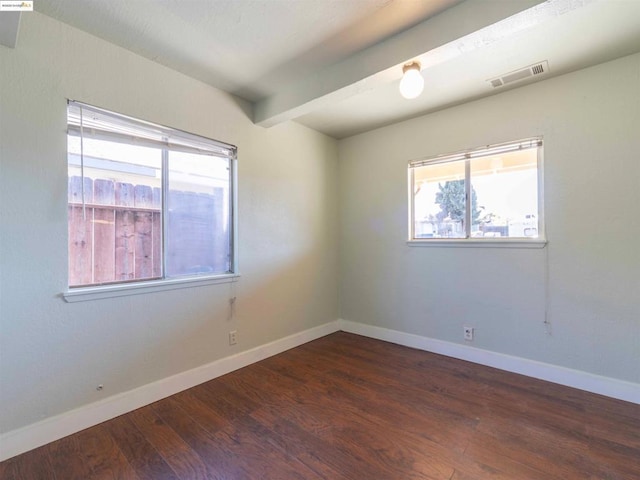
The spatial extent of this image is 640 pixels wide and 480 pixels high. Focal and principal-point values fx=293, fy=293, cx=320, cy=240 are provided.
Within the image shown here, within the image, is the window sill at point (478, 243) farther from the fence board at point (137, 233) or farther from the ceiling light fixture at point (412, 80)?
the fence board at point (137, 233)

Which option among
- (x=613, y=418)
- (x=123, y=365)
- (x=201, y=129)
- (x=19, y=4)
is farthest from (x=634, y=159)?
(x=123, y=365)

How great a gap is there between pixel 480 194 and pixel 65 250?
3356 millimetres

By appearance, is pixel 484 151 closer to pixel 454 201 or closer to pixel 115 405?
pixel 454 201

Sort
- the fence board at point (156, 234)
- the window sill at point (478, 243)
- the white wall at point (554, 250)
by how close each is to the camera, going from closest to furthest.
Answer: the white wall at point (554, 250) → the fence board at point (156, 234) → the window sill at point (478, 243)

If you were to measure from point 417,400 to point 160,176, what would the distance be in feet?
8.55

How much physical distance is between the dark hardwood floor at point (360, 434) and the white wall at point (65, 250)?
328 mm

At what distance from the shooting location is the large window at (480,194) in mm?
2586

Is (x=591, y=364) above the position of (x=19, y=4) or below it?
below

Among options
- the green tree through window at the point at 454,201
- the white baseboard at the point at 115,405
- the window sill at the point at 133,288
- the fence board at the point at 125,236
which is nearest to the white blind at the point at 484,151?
the green tree through window at the point at 454,201

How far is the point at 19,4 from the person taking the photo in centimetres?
137

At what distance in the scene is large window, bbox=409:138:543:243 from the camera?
8.48 ft

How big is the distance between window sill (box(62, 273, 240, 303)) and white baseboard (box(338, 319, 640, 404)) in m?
2.02

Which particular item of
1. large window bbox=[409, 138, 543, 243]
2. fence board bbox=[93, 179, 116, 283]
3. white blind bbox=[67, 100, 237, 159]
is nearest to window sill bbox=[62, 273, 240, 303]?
fence board bbox=[93, 179, 116, 283]

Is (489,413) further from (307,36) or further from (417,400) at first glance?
(307,36)
